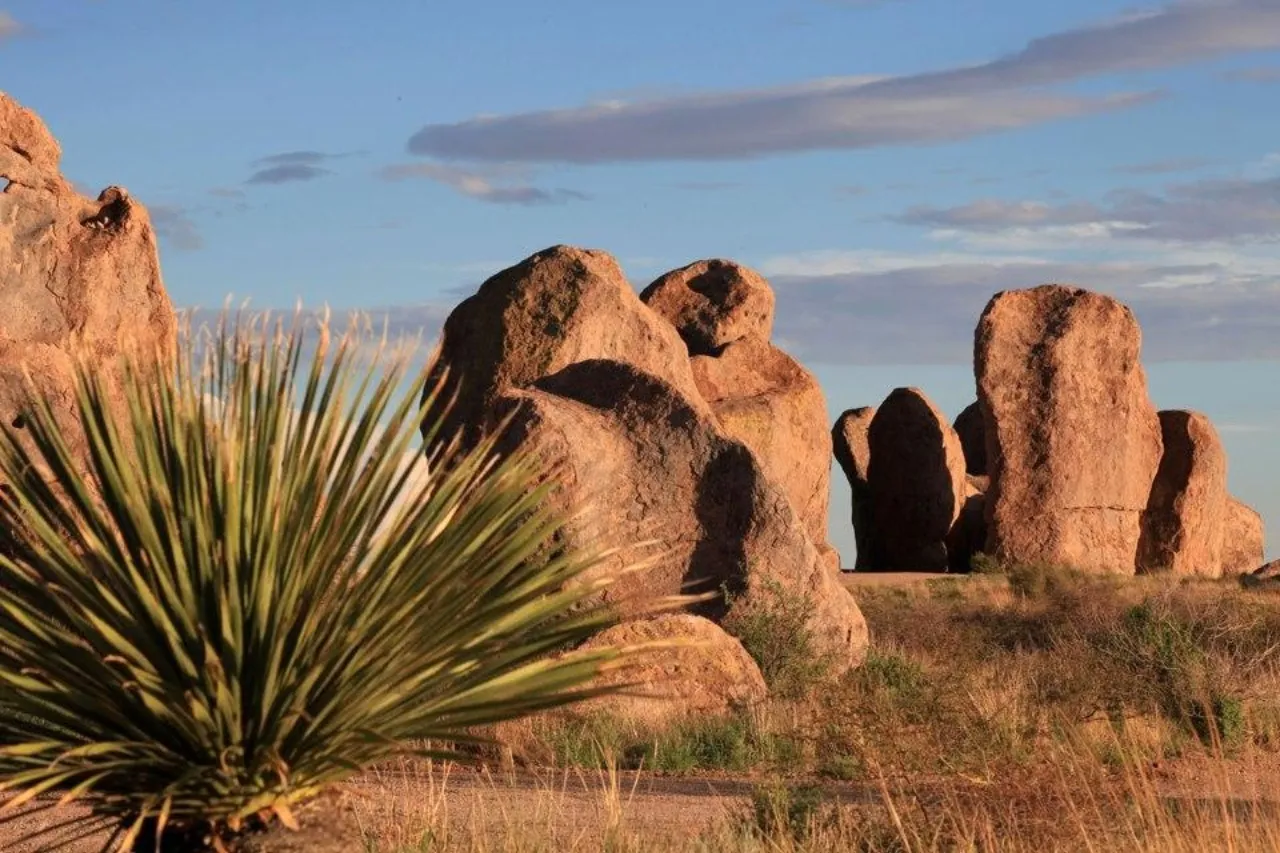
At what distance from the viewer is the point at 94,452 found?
15.0 feet

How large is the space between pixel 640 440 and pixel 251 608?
12.5m

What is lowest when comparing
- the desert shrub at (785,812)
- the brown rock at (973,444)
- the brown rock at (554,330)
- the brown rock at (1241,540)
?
the brown rock at (1241,540)

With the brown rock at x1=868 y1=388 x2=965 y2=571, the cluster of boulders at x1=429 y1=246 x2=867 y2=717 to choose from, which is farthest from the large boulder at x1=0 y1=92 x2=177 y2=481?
the brown rock at x1=868 y1=388 x2=965 y2=571

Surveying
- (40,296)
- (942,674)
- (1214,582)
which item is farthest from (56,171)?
(1214,582)

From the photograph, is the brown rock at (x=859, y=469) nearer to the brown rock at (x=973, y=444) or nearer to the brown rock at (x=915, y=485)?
the brown rock at (x=915, y=485)

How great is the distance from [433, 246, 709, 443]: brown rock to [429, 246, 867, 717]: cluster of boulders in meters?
0.02

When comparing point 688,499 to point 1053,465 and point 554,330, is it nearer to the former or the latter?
point 554,330

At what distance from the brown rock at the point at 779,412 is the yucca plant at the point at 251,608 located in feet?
74.7

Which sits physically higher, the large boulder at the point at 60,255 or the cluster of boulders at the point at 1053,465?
the large boulder at the point at 60,255

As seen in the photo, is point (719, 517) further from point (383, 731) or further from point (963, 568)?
point (963, 568)

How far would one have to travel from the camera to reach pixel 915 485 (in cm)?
3925

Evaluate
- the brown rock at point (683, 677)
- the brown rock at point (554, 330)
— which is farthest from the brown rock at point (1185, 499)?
the brown rock at point (683, 677)

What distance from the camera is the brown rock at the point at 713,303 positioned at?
1254 inches

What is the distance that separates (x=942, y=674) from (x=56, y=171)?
399 inches
